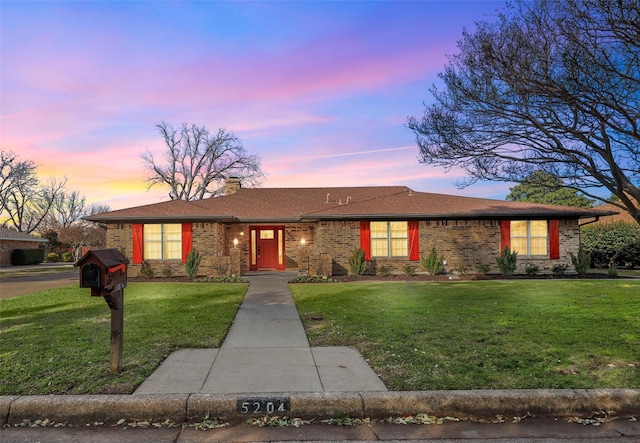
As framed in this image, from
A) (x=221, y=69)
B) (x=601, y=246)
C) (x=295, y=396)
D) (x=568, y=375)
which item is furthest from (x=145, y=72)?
(x=601, y=246)

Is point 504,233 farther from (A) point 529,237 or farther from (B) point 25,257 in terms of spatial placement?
(B) point 25,257

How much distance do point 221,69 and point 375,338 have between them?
10.1 meters

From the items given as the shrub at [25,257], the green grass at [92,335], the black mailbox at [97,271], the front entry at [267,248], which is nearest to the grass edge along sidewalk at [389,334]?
the green grass at [92,335]

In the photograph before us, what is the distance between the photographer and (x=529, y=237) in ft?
59.5

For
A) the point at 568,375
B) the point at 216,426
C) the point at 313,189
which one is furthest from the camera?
the point at 313,189

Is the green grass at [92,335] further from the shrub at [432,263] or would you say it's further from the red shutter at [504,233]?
the red shutter at [504,233]

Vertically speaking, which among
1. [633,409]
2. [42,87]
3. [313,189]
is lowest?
[633,409]

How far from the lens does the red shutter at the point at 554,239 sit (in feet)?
59.0

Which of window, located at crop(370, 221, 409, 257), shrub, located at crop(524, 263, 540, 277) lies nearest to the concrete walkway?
window, located at crop(370, 221, 409, 257)

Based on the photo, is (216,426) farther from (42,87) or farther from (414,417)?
(42,87)

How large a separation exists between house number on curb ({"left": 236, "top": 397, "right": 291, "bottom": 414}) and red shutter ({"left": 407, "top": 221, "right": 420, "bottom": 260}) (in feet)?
47.3

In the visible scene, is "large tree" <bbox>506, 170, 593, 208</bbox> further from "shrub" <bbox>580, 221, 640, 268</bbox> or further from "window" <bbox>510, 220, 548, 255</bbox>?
"shrub" <bbox>580, 221, 640, 268</bbox>

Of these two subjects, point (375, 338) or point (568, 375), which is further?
point (375, 338)

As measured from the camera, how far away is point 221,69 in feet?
43.5
